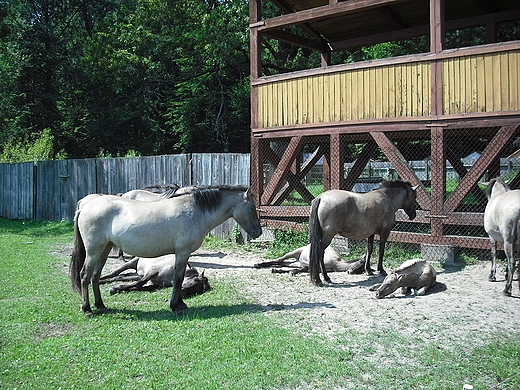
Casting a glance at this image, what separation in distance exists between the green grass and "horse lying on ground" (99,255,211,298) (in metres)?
0.62

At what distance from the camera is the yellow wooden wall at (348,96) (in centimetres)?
1033

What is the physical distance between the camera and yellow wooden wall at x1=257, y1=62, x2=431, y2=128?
10.3 m

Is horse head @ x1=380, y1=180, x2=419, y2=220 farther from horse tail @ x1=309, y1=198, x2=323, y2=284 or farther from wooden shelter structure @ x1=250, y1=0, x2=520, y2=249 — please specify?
horse tail @ x1=309, y1=198, x2=323, y2=284

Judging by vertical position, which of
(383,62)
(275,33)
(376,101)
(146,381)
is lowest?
(146,381)

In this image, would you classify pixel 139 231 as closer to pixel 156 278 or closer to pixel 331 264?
pixel 156 278

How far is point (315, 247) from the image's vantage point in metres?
8.27

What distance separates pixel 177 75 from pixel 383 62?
1648 cm

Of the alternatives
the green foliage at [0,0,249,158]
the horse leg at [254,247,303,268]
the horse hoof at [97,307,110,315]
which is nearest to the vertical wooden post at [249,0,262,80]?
the horse leg at [254,247,303,268]

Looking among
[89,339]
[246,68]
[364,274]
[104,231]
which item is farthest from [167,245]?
[246,68]

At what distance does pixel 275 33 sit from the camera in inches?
518

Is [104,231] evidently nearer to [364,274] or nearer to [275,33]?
[364,274]

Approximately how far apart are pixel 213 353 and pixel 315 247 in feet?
11.8

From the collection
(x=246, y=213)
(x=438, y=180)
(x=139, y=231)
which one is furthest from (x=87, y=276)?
(x=438, y=180)

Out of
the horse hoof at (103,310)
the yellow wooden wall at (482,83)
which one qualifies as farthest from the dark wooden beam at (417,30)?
the horse hoof at (103,310)
